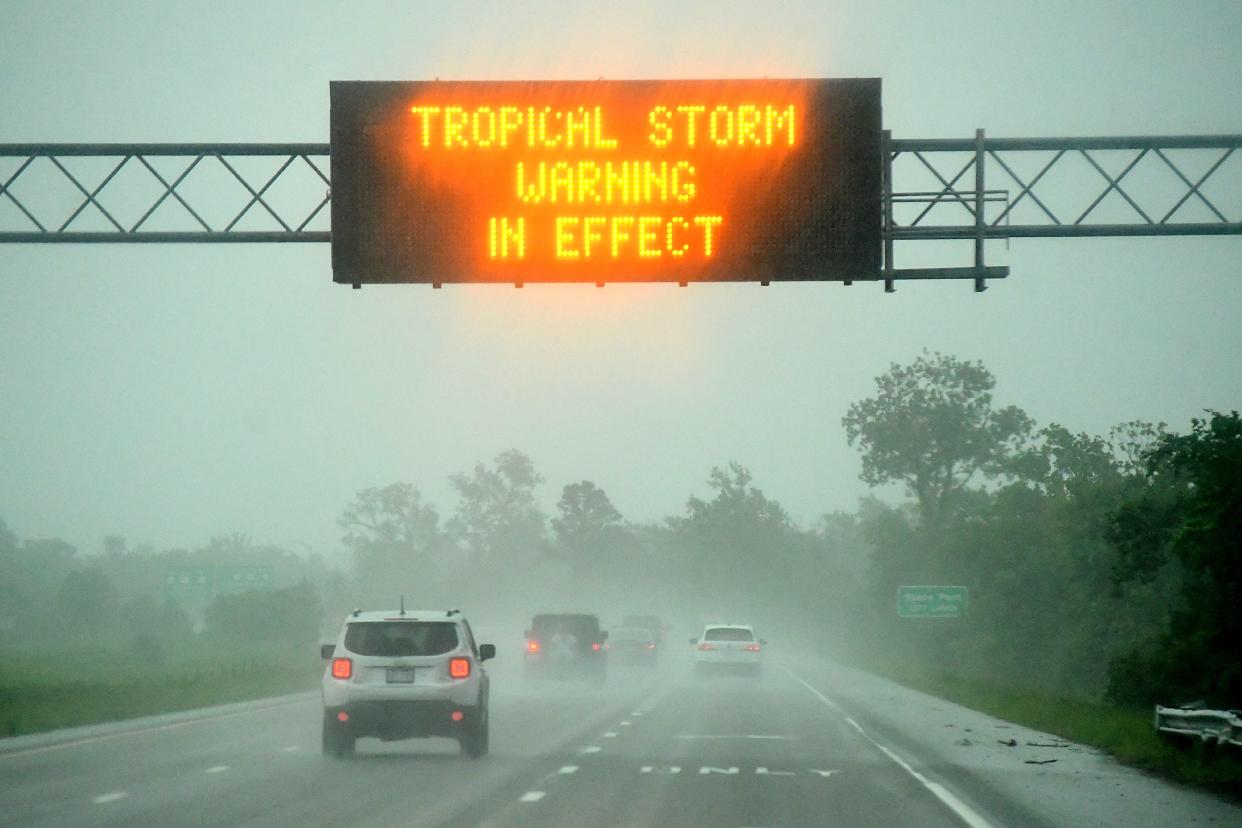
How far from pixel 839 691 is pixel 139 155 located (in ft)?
105

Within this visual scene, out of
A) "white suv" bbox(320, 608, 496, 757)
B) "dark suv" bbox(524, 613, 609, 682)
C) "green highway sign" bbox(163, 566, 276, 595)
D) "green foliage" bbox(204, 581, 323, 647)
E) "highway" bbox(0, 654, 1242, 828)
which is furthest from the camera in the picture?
"green foliage" bbox(204, 581, 323, 647)

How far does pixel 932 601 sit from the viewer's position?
69.4 metres

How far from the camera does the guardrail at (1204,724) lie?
20.7 meters

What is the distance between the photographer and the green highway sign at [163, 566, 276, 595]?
79750 mm

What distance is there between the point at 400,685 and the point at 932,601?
48.6m

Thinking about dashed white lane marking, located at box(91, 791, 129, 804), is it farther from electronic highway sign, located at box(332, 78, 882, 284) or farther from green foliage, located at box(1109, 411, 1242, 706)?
green foliage, located at box(1109, 411, 1242, 706)

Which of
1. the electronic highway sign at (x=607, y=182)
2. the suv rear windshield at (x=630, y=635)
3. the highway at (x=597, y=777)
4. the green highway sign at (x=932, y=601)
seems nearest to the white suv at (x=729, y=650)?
the suv rear windshield at (x=630, y=635)

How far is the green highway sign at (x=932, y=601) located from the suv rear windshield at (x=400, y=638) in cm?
4730

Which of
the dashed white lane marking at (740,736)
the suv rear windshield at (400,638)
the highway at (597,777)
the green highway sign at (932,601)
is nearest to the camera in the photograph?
the highway at (597,777)

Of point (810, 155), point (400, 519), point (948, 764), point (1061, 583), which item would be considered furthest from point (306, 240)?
point (400, 519)

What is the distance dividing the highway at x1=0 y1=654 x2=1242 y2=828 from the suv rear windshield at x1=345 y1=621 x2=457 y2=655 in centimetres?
139

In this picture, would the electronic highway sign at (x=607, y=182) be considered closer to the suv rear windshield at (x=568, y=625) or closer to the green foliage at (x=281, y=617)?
the suv rear windshield at (x=568, y=625)

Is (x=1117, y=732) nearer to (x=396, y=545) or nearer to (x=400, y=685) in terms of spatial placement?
(x=400, y=685)

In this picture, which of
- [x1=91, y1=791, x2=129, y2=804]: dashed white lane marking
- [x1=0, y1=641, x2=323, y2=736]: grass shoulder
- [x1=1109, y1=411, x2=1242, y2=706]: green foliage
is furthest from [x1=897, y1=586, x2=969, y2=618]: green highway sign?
[x1=91, y1=791, x2=129, y2=804]: dashed white lane marking
